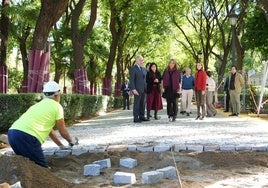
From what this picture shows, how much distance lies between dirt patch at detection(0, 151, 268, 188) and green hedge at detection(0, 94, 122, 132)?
13.9ft

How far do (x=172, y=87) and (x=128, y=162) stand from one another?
26.8 ft

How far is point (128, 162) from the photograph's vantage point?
6.83 meters

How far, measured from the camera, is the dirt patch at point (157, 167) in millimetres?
5297

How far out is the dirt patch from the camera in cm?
530

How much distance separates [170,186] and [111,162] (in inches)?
69.8

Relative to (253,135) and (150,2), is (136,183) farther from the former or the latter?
(150,2)

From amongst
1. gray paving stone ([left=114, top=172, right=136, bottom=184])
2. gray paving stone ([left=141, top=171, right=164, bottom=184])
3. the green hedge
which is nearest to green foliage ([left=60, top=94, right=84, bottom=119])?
the green hedge

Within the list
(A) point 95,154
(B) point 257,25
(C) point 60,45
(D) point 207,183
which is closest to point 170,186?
(D) point 207,183

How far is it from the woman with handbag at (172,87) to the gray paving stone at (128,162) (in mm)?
7949

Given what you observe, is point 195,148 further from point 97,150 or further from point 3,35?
point 3,35

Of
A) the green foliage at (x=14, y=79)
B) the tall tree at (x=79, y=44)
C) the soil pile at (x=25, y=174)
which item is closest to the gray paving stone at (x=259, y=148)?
the soil pile at (x=25, y=174)

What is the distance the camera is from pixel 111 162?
7.07m

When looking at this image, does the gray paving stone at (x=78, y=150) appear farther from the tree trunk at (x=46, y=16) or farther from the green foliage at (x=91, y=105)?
the green foliage at (x=91, y=105)

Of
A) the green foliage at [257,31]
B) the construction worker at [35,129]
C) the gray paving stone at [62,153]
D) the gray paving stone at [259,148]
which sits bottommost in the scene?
the gray paving stone at [62,153]
